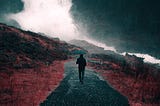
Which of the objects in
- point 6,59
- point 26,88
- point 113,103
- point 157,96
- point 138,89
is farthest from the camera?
point 6,59

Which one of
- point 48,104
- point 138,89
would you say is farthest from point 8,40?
point 48,104

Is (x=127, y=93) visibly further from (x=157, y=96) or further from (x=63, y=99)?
(x=63, y=99)

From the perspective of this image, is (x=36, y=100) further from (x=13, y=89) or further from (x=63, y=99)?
(x=13, y=89)

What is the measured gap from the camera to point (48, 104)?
15820 millimetres

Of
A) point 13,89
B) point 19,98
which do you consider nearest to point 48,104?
→ point 19,98

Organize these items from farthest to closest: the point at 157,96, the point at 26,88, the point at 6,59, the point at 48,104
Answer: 1. the point at 6,59
2. the point at 26,88
3. the point at 157,96
4. the point at 48,104

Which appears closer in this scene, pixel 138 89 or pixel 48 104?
pixel 48 104

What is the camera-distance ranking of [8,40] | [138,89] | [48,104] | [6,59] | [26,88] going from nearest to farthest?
[48,104], [26,88], [138,89], [6,59], [8,40]

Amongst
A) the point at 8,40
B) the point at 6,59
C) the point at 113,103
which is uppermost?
the point at 8,40

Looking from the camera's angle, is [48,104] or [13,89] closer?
[48,104]

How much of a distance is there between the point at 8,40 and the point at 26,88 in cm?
4071

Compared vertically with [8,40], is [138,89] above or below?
below

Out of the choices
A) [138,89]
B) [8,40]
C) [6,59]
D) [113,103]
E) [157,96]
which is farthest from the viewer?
[8,40]

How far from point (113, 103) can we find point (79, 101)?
7.34 feet
